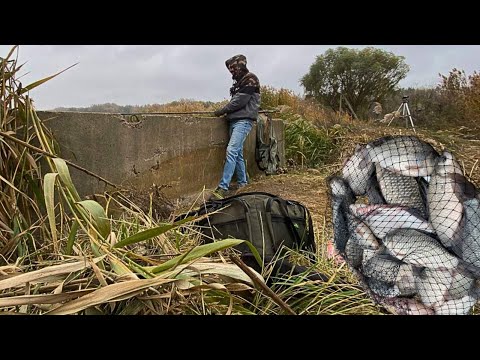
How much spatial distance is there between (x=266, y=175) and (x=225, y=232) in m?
3.92

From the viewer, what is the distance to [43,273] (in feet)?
3.88

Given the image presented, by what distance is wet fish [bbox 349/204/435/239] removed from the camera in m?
1.55

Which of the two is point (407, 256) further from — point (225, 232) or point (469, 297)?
point (225, 232)

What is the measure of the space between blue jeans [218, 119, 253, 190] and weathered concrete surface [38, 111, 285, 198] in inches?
6.3

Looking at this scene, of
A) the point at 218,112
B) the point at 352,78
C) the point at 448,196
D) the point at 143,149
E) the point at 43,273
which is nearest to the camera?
the point at 43,273

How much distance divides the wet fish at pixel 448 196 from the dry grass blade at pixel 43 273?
1051 millimetres

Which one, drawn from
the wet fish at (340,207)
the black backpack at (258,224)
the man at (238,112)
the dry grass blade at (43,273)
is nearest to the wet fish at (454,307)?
the wet fish at (340,207)

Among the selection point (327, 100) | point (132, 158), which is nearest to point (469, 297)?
point (132, 158)

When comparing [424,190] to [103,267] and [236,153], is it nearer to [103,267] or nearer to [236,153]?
[103,267]

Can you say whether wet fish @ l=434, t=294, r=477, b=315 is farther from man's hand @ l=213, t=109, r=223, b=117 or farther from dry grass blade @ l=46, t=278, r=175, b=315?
man's hand @ l=213, t=109, r=223, b=117

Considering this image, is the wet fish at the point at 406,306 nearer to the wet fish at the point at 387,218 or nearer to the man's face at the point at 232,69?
the wet fish at the point at 387,218

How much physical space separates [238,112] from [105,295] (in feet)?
12.2

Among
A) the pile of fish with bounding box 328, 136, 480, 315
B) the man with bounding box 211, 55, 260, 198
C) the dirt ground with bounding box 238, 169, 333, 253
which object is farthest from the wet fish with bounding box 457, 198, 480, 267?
the man with bounding box 211, 55, 260, 198

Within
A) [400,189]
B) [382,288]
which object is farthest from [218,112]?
[382,288]
